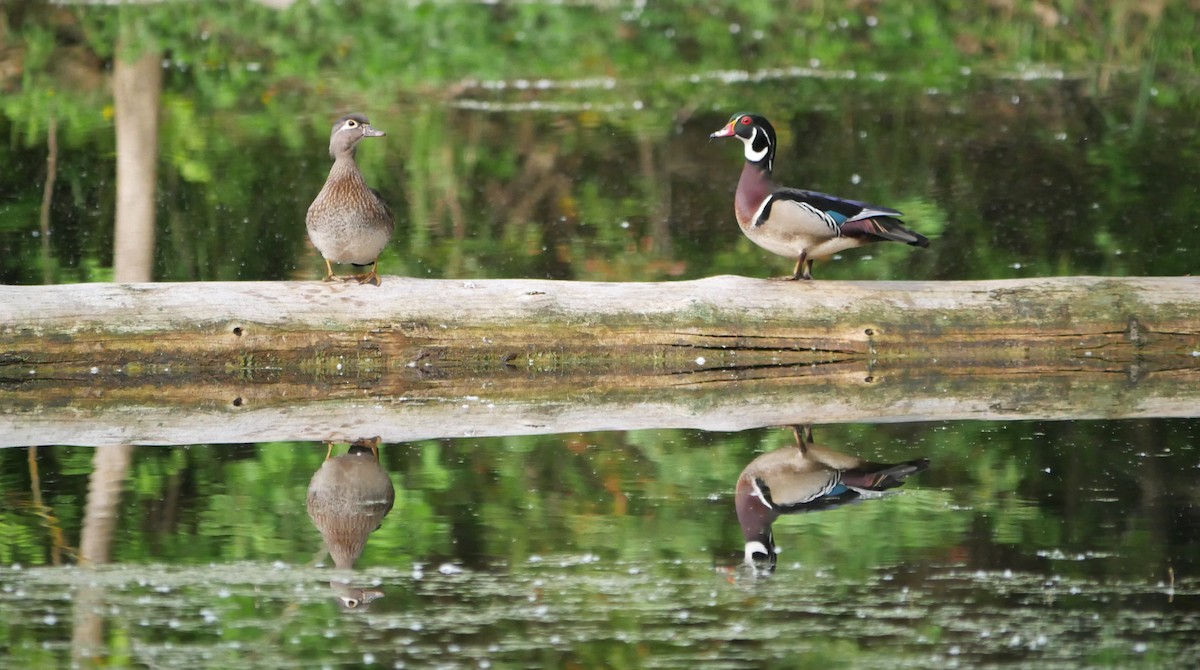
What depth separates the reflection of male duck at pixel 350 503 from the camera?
5.07 metres

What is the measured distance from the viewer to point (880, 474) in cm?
621

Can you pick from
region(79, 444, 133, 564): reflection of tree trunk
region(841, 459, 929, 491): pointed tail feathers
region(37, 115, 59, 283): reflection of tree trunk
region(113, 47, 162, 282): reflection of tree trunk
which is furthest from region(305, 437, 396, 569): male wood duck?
region(37, 115, 59, 283): reflection of tree trunk

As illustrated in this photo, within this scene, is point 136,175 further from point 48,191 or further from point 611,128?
point 611,128

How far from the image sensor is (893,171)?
40.1 feet

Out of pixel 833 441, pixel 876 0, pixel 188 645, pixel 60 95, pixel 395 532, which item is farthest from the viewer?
pixel 876 0

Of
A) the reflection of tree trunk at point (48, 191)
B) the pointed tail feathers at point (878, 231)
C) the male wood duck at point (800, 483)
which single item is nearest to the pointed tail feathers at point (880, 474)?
the male wood duck at point (800, 483)

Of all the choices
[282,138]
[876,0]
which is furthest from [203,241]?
[876,0]

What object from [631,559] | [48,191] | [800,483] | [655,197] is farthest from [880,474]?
[48,191]

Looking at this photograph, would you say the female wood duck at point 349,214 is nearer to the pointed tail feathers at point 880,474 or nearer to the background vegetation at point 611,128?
the background vegetation at point 611,128

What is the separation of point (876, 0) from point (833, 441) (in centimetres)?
1243

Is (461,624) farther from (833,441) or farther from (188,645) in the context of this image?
(833,441)

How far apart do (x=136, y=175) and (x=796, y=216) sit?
14.7 ft

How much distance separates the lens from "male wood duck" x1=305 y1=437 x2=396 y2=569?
5.46 m

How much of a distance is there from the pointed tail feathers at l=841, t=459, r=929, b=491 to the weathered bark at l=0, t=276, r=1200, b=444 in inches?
26.7
